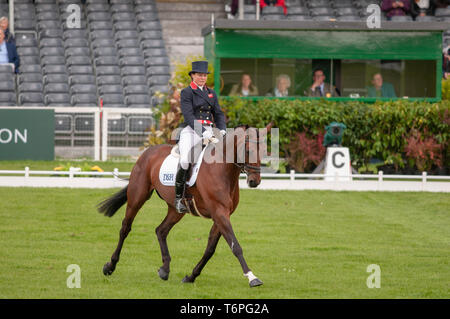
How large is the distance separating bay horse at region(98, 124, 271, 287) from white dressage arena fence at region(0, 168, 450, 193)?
8.28 meters

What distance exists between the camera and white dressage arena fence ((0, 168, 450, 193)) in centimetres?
1908

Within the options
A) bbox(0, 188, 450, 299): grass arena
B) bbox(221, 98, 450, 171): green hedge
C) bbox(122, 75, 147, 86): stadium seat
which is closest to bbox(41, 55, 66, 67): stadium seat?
bbox(122, 75, 147, 86): stadium seat

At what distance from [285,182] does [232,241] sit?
33.5ft

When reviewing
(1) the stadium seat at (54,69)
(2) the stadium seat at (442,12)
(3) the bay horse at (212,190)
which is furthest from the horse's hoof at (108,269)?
(2) the stadium seat at (442,12)

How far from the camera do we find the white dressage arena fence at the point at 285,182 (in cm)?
1908

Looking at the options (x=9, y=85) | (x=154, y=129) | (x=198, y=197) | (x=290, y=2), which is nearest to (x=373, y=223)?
(x=198, y=197)

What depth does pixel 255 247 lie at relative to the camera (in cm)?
1251

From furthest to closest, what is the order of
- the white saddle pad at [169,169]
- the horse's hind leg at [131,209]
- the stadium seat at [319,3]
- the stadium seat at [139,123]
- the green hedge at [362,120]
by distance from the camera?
the stadium seat at [319,3]
the stadium seat at [139,123]
the green hedge at [362,120]
the horse's hind leg at [131,209]
the white saddle pad at [169,169]

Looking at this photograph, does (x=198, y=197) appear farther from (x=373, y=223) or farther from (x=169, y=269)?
(x=373, y=223)

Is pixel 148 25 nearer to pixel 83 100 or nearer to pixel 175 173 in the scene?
pixel 83 100

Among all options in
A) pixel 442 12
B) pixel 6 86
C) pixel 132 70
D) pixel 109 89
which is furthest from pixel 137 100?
pixel 442 12

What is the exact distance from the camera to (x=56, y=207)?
1633 centimetres

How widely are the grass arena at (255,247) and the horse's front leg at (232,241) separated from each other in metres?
0.17

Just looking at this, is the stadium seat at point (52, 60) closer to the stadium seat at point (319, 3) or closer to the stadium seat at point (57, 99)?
the stadium seat at point (57, 99)
